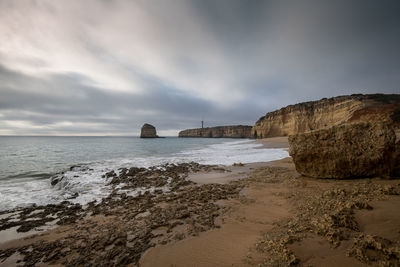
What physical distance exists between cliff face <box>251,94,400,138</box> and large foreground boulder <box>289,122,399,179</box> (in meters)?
13.5

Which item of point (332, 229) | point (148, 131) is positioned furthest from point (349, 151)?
point (148, 131)

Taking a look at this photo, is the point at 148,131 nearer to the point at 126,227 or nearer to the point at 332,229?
the point at 126,227

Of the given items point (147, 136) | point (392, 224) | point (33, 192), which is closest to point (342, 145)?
point (392, 224)

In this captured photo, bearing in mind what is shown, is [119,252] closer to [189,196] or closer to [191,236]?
[191,236]

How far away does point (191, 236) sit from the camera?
3.08 metres

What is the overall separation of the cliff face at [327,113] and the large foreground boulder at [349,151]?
13.5m

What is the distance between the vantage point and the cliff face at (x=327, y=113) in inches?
759

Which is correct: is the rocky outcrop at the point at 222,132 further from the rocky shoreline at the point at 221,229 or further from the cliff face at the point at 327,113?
the rocky shoreline at the point at 221,229

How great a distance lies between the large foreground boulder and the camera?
482 cm

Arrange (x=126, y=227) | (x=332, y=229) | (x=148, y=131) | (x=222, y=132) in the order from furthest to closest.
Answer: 1. (x=222, y=132)
2. (x=148, y=131)
3. (x=126, y=227)
4. (x=332, y=229)

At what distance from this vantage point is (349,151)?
5.15 meters

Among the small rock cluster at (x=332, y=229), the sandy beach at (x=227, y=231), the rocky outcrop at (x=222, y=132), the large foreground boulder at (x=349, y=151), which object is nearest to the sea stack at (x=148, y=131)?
the rocky outcrop at (x=222, y=132)

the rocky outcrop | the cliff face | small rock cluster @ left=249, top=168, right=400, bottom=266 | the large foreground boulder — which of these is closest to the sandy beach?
small rock cluster @ left=249, top=168, right=400, bottom=266

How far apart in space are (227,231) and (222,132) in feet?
449
